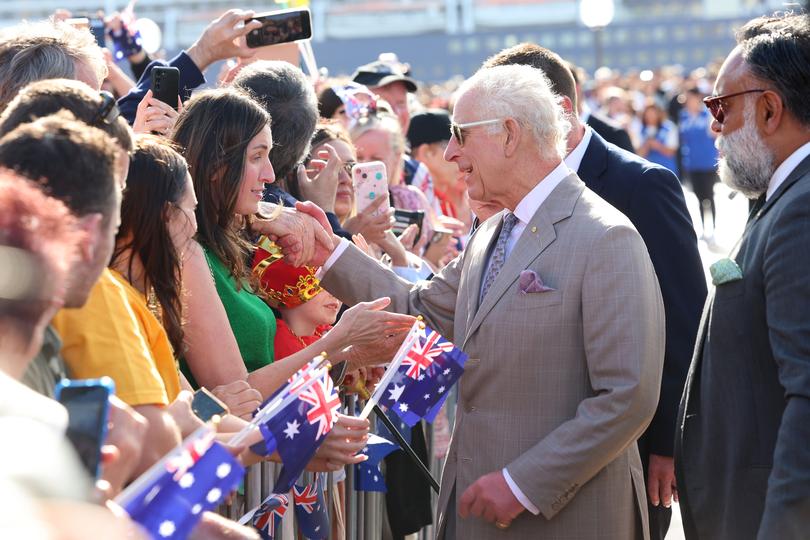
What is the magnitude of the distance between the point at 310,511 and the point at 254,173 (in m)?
1.24

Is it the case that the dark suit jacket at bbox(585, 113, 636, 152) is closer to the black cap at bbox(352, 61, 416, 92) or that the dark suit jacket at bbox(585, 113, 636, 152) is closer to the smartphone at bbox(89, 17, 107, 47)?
the black cap at bbox(352, 61, 416, 92)

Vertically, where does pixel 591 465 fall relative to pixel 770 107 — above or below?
below

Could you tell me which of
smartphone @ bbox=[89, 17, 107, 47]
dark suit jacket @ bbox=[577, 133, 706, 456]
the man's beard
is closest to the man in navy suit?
dark suit jacket @ bbox=[577, 133, 706, 456]

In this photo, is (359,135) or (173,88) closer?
(173,88)

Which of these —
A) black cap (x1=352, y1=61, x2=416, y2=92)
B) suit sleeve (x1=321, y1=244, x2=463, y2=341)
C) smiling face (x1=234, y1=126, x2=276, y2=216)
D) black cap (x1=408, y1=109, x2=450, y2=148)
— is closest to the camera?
smiling face (x1=234, y1=126, x2=276, y2=216)

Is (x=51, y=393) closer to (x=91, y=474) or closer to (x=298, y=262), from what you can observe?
(x=91, y=474)

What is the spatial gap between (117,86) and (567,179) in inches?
125

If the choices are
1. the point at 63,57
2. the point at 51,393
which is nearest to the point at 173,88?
the point at 63,57

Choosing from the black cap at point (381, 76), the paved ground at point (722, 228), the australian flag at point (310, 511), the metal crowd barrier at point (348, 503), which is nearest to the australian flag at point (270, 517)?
the metal crowd barrier at point (348, 503)

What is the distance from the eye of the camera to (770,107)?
3846mm

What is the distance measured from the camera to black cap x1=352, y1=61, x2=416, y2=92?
834cm

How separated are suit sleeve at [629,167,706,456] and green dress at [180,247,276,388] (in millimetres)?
1529

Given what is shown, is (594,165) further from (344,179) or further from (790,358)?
(790,358)

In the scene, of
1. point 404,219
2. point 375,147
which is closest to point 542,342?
point 404,219
